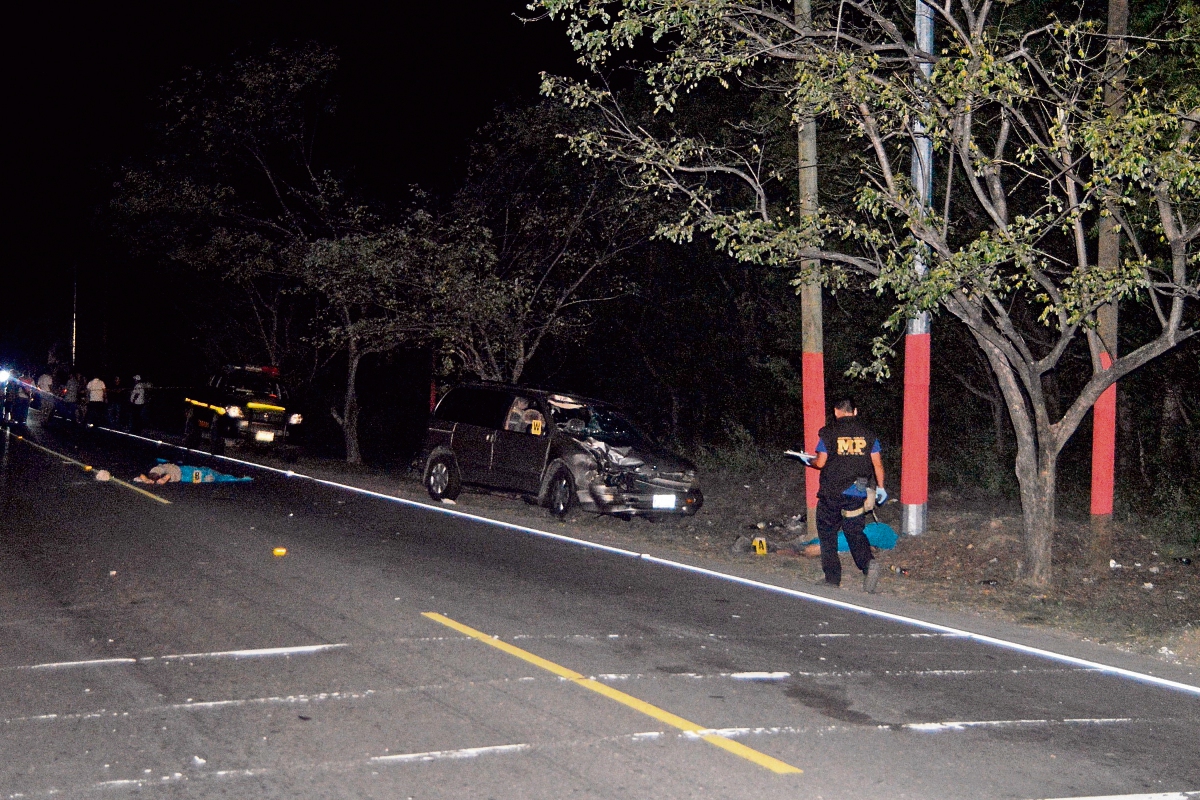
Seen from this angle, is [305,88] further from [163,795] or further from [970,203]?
[163,795]

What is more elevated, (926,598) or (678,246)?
(678,246)

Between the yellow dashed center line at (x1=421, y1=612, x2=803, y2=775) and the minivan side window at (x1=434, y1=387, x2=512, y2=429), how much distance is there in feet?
27.4

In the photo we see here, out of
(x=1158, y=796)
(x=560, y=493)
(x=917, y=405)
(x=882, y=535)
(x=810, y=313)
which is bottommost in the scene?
(x=1158, y=796)

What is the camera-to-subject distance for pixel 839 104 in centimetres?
1174

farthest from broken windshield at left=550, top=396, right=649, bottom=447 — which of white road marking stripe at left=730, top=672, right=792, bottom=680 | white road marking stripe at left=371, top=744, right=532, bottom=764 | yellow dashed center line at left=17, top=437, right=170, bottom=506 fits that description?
white road marking stripe at left=371, top=744, right=532, bottom=764

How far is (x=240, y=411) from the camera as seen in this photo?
1030 inches

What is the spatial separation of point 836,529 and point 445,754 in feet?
20.1

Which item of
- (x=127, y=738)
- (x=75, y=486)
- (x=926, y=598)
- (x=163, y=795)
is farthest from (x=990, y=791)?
(x=75, y=486)

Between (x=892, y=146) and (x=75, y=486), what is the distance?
13011 mm

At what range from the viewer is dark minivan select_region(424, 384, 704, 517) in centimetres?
1562

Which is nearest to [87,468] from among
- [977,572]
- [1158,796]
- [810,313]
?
[810,313]

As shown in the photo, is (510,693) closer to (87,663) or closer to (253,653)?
(253,653)

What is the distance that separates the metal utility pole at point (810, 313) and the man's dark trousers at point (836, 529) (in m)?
1.81

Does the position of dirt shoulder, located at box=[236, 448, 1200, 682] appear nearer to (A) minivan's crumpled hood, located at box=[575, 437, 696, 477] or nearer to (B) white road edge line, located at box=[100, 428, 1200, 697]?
(B) white road edge line, located at box=[100, 428, 1200, 697]
